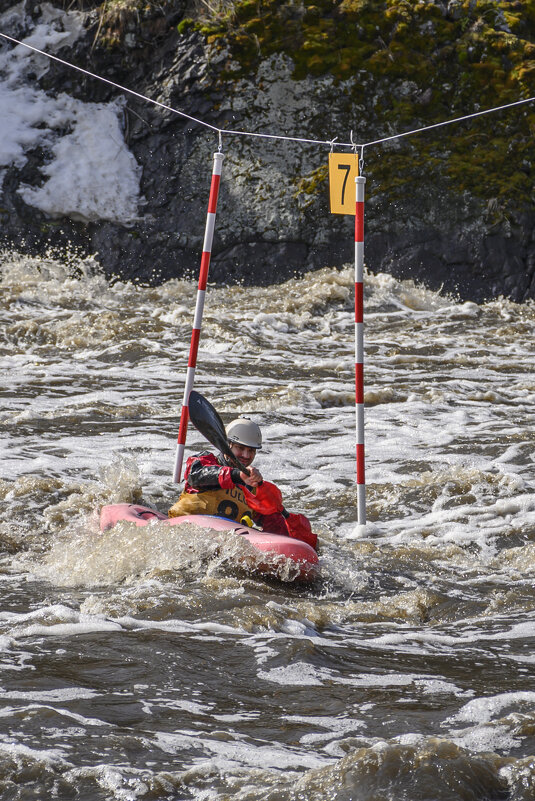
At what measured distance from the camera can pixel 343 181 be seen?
563 cm

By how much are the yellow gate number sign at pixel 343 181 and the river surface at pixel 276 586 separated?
6.49ft

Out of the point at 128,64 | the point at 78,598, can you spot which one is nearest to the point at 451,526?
the point at 78,598

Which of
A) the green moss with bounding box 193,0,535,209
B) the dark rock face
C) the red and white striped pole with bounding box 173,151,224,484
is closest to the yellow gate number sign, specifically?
the red and white striped pole with bounding box 173,151,224,484

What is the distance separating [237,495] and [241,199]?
8498 millimetres

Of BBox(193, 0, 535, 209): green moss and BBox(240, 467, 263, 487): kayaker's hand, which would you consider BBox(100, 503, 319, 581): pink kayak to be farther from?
BBox(193, 0, 535, 209): green moss

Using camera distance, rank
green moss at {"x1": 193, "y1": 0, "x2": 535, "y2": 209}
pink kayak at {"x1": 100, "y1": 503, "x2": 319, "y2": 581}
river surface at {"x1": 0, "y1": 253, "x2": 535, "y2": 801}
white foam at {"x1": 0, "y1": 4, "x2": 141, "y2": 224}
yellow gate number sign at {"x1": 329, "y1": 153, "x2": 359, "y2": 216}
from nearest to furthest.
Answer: river surface at {"x1": 0, "y1": 253, "x2": 535, "y2": 801}, pink kayak at {"x1": 100, "y1": 503, "x2": 319, "y2": 581}, yellow gate number sign at {"x1": 329, "y1": 153, "x2": 359, "y2": 216}, green moss at {"x1": 193, "y1": 0, "x2": 535, "y2": 209}, white foam at {"x1": 0, "y1": 4, "x2": 141, "y2": 224}

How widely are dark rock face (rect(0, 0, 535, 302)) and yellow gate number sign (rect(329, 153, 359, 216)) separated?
6.56 meters

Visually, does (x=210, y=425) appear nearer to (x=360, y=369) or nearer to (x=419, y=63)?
(x=360, y=369)

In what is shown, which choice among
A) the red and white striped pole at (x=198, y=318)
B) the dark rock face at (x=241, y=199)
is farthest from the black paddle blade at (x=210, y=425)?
the dark rock face at (x=241, y=199)

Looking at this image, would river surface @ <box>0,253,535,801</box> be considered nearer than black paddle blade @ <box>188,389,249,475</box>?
Yes

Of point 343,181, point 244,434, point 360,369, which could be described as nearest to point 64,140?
point 343,181

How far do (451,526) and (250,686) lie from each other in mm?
2826

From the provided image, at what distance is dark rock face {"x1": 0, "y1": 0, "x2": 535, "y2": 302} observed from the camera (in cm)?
1214

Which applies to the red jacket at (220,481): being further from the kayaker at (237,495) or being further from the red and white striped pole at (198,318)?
the red and white striped pole at (198,318)
